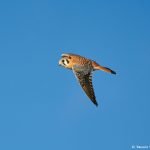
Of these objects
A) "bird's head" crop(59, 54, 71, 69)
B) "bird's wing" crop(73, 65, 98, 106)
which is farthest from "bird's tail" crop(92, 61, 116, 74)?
"bird's head" crop(59, 54, 71, 69)

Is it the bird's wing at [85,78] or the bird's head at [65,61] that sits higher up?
the bird's head at [65,61]

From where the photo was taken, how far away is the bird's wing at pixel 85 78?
953cm

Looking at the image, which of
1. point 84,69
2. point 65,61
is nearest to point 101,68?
point 84,69

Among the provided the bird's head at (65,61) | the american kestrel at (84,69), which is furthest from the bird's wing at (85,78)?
the bird's head at (65,61)

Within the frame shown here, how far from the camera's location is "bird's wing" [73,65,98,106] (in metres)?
Answer: 9.53

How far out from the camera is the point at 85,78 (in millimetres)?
9609

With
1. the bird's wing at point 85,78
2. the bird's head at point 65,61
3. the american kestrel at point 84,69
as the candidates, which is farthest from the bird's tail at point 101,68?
the bird's head at point 65,61

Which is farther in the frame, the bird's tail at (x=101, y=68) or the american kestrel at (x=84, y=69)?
the american kestrel at (x=84, y=69)

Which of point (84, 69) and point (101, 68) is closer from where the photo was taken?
point (101, 68)

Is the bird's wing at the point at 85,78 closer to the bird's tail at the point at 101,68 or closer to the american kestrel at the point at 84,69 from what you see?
the american kestrel at the point at 84,69

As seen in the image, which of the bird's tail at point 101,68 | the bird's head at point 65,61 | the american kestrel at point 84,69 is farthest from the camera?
the bird's head at point 65,61

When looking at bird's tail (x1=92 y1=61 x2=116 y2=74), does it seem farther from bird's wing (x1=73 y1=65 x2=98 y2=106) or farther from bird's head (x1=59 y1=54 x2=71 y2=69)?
bird's head (x1=59 y1=54 x2=71 y2=69)

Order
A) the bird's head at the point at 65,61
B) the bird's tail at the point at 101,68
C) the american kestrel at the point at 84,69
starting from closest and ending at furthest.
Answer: the bird's tail at the point at 101,68 → the american kestrel at the point at 84,69 → the bird's head at the point at 65,61

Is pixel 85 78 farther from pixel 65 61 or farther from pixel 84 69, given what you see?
pixel 65 61
